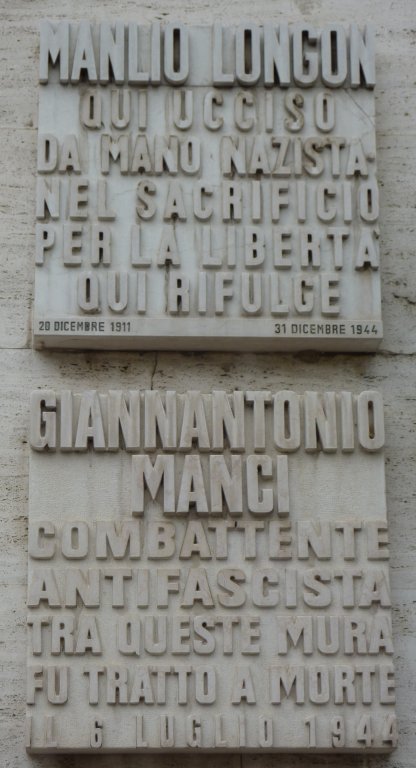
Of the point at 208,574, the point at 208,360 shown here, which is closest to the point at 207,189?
the point at 208,360

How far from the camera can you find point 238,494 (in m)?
5.70

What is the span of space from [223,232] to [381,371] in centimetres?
99

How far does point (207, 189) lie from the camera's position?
6.04m

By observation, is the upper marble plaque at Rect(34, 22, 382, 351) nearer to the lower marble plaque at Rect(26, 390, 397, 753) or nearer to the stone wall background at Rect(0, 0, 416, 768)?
the stone wall background at Rect(0, 0, 416, 768)

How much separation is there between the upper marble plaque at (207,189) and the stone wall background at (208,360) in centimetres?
13

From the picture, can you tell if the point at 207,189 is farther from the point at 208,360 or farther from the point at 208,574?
the point at 208,574

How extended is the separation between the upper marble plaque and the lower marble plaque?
0.37 meters

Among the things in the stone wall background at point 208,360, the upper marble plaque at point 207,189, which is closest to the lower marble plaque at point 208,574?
the stone wall background at point 208,360

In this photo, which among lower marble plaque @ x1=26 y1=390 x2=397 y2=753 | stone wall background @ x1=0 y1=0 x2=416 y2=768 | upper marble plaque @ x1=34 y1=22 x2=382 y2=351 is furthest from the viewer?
upper marble plaque @ x1=34 y1=22 x2=382 y2=351

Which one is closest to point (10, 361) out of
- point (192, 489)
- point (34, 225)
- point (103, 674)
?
point (34, 225)

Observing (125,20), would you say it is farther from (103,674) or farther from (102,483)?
(103,674)

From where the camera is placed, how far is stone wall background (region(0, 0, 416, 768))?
5.62 m

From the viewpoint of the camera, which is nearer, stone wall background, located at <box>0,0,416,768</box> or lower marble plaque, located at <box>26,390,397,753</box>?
lower marble plaque, located at <box>26,390,397,753</box>

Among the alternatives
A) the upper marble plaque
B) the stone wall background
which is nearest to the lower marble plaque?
the stone wall background
